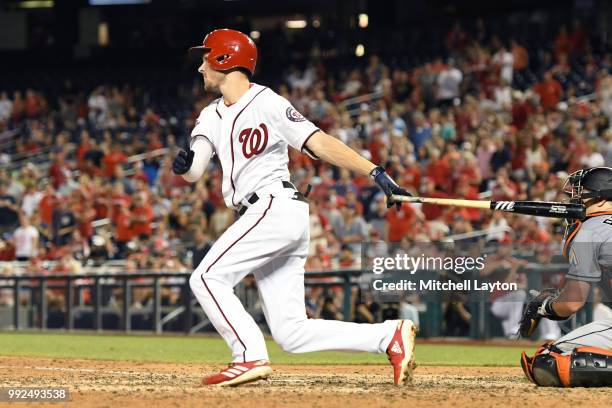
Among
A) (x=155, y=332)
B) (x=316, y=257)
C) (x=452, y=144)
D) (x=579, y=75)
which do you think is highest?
(x=579, y=75)

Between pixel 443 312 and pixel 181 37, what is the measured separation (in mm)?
16704

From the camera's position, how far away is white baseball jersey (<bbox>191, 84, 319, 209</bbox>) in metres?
6.53

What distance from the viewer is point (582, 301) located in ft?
21.8

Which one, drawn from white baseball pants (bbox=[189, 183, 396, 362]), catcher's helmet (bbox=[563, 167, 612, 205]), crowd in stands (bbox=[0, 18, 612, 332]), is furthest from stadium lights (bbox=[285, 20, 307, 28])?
white baseball pants (bbox=[189, 183, 396, 362])

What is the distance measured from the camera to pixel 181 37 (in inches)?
1115

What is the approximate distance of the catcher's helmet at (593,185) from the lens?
695cm

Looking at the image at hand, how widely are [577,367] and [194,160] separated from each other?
2478 mm

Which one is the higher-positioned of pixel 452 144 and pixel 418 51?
pixel 418 51

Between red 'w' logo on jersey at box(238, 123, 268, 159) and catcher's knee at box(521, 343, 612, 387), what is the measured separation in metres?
2.06

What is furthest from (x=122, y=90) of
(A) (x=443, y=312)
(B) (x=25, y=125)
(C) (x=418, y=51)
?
(A) (x=443, y=312)

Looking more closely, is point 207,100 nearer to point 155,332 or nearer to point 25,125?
point 25,125

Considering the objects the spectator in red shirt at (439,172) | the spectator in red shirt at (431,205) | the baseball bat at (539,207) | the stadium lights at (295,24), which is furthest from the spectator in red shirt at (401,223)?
the stadium lights at (295,24)

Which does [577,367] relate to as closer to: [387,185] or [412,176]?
[387,185]

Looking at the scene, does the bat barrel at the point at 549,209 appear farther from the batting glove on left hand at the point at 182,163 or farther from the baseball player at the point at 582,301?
the batting glove on left hand at the point at 182,163
